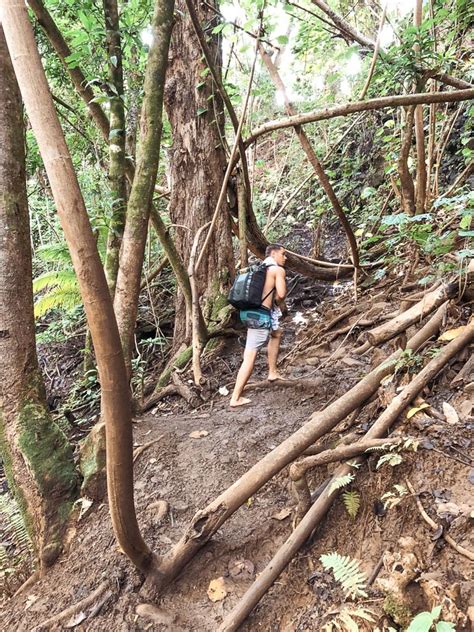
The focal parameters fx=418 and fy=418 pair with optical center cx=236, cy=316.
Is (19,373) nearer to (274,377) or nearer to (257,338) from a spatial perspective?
(257,338)

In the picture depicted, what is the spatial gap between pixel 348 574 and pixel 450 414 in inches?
46.1

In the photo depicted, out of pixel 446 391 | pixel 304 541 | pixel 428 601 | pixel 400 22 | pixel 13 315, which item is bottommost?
pixel 304 541

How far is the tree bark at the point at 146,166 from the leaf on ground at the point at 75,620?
2177mm

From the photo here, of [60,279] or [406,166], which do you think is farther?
[60,279]

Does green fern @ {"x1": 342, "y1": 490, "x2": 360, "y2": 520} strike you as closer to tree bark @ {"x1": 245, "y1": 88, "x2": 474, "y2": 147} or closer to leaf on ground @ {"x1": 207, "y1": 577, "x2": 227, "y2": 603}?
A: leaf on ground @ {"x1": 207, "y1": 577, "x2": 227, "y2": 603}

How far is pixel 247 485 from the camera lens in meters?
2.67

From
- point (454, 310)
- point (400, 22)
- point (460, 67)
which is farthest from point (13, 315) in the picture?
point (400, 22)

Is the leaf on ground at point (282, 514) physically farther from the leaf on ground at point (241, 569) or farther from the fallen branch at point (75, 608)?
the fallen branch at point (75, 608)

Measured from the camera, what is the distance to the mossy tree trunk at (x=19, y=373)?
3.04 metres

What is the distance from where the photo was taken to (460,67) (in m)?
6.22

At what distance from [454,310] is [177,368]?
3.65 meters

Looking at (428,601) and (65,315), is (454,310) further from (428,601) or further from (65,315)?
(65,315)

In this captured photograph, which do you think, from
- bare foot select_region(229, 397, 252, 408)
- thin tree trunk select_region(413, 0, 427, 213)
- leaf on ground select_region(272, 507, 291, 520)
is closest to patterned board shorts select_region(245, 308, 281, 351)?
bare foot select_region(229, 397, 252, 408)

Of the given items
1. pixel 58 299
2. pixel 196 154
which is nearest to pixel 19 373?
pixel 58 299
